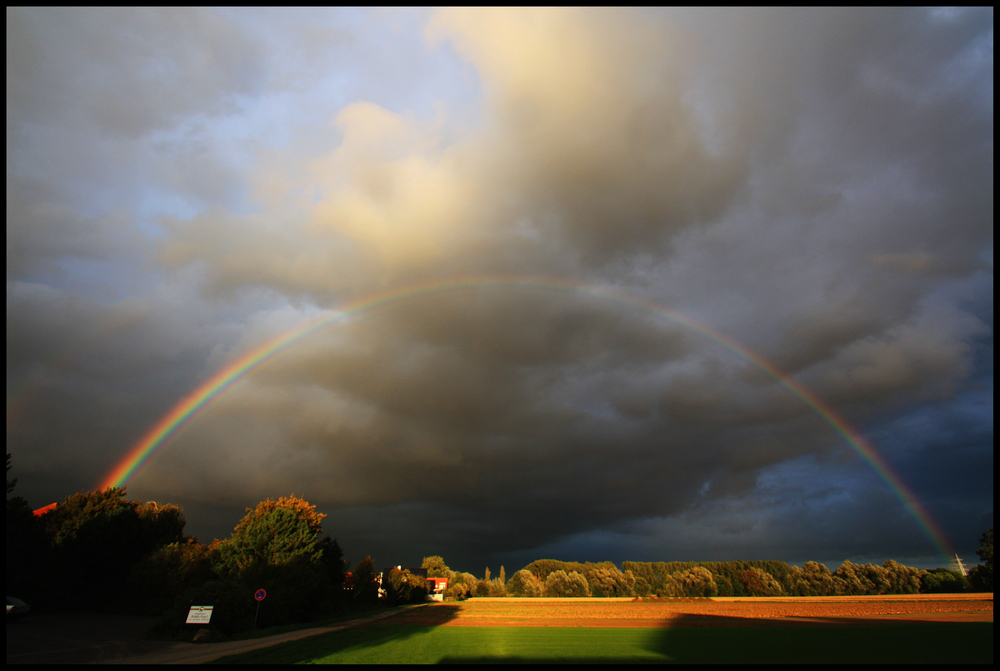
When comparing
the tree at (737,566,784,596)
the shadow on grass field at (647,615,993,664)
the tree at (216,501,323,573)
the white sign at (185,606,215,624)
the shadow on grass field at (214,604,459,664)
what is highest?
the tree at (216,501,323,573)

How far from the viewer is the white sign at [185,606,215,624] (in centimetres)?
2677

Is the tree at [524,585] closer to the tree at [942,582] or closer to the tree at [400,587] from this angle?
the tree at [400,587]

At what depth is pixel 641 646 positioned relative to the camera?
90.4 ft

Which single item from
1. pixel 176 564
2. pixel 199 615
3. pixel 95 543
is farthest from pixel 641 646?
pixel 95 543

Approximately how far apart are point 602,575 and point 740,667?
435 feet

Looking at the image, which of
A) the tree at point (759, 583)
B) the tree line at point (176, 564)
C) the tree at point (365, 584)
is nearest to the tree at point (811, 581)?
the tree at point (759, 583)

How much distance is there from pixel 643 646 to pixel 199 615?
23824 millimetres

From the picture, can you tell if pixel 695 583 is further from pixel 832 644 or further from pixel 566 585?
pixel 832 644

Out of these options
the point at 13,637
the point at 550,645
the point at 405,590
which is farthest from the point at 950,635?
the point at 405,590

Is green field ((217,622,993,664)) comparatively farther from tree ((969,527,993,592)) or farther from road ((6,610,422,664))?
tree ((969,527,993,592))

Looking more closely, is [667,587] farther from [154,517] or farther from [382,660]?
[382,660]

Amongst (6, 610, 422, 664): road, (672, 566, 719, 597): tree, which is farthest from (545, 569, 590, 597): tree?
(6, 610, 422, 664): road

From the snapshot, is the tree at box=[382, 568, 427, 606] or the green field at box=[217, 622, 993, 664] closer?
the green field at box=[217, 622, 993, 664]

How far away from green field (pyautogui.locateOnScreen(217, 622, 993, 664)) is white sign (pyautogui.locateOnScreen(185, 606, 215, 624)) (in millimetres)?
4394
